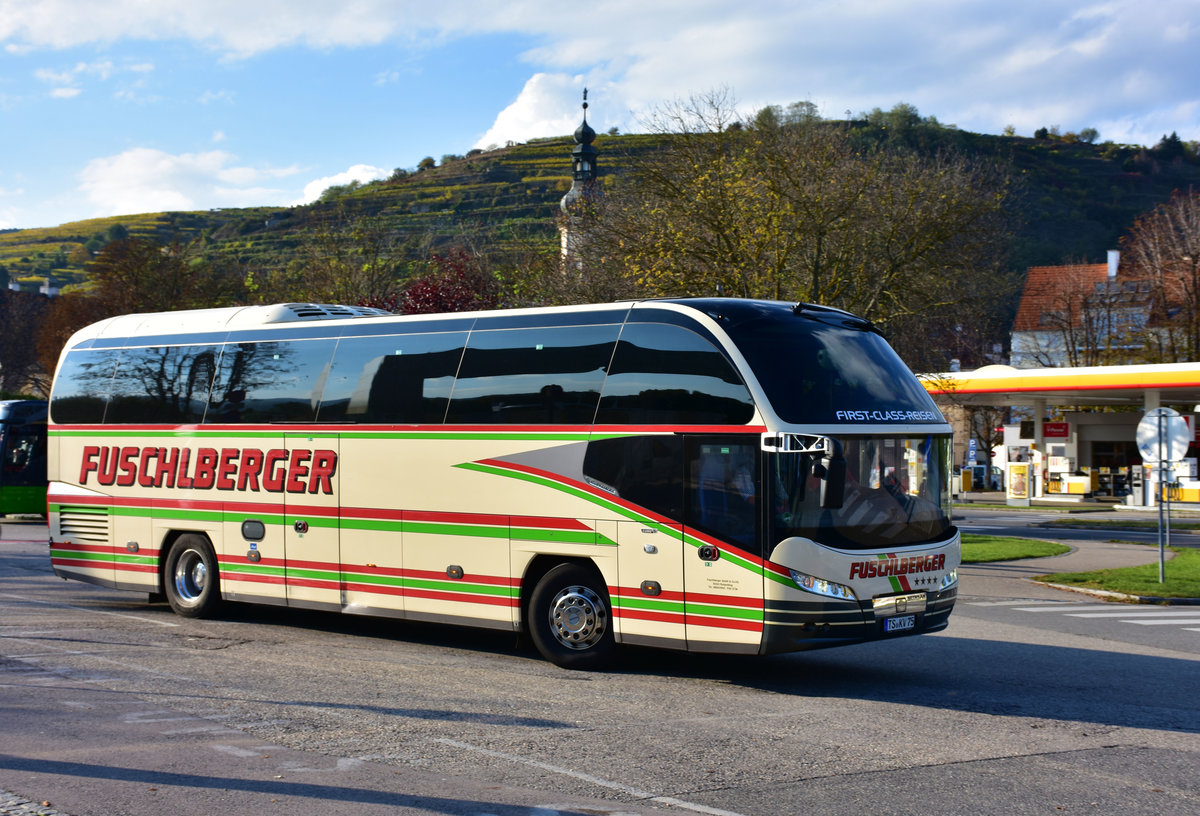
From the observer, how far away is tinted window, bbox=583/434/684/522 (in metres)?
10.3

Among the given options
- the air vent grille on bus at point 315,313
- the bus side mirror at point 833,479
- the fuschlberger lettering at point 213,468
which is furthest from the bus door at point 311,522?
the bus side mirror at point 833,479

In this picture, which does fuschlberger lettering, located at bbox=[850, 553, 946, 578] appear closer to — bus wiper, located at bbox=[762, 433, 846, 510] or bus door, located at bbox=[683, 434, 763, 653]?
bus wiper, located at bbox=[762, 433, 846, 510]

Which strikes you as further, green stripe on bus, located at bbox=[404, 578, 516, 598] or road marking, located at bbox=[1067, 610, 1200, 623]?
road marking, located at bbox=[1067, 610, 1200, 623]

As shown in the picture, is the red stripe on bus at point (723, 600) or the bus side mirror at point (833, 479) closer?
the bus side mirror at point (833, 479)

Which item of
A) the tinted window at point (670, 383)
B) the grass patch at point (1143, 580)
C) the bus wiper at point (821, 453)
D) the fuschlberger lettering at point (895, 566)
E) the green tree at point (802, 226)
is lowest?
the grass patch at point (1143, 580)

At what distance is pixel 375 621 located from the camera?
14625mm

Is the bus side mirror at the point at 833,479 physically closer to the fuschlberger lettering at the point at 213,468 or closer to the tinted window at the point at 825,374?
the tinted window at the point at 825,374

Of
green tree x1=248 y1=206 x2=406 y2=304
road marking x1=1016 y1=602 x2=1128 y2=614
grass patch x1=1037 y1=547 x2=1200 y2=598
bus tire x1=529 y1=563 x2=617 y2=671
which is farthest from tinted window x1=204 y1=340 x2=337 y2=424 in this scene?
green tree x1=248 y1=206 x2=406 y2=304

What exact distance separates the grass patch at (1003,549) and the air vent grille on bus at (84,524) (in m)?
16.2

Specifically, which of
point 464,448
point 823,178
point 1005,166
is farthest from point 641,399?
point 1005,166

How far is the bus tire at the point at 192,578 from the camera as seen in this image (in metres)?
14.1

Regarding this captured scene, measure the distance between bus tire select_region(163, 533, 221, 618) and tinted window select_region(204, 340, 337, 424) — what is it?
5.12 ft

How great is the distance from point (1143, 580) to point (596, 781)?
53.2 ft

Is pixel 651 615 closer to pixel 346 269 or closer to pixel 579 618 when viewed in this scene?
pixel 579 618
